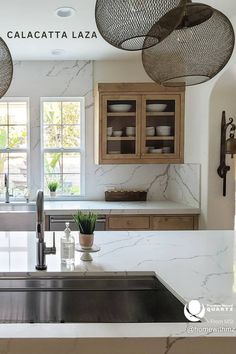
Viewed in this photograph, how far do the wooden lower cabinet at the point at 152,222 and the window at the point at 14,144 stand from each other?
1366 millimetres

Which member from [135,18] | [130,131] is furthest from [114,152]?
[135,18]

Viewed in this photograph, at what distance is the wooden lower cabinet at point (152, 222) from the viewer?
137 inches

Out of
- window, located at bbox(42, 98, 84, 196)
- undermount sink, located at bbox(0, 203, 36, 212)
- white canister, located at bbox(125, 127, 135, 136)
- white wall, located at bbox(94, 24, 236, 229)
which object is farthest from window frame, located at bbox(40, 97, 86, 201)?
white wall, located at bbox(94, 24, 236, 229)

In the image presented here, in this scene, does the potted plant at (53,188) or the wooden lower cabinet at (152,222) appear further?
the potted plant at (53,188)

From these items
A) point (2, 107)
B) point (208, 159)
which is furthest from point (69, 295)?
point (2, 107)

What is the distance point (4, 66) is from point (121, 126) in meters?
2.50

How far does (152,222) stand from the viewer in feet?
11.5

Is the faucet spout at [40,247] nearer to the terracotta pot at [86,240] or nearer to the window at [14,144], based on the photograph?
the terracotta pot at [86,240]

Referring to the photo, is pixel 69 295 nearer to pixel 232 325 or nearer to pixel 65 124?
pixel 232 325

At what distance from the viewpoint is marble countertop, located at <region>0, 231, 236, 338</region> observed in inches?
37.9

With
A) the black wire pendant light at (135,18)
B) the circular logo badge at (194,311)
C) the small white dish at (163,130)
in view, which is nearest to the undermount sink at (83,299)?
the circular logo badge at (194,311)

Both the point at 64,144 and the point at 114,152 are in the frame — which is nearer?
the point at 114,152

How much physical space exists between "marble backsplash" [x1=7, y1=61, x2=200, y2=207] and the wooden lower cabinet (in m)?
0.49

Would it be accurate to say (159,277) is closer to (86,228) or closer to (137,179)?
(86,228)
